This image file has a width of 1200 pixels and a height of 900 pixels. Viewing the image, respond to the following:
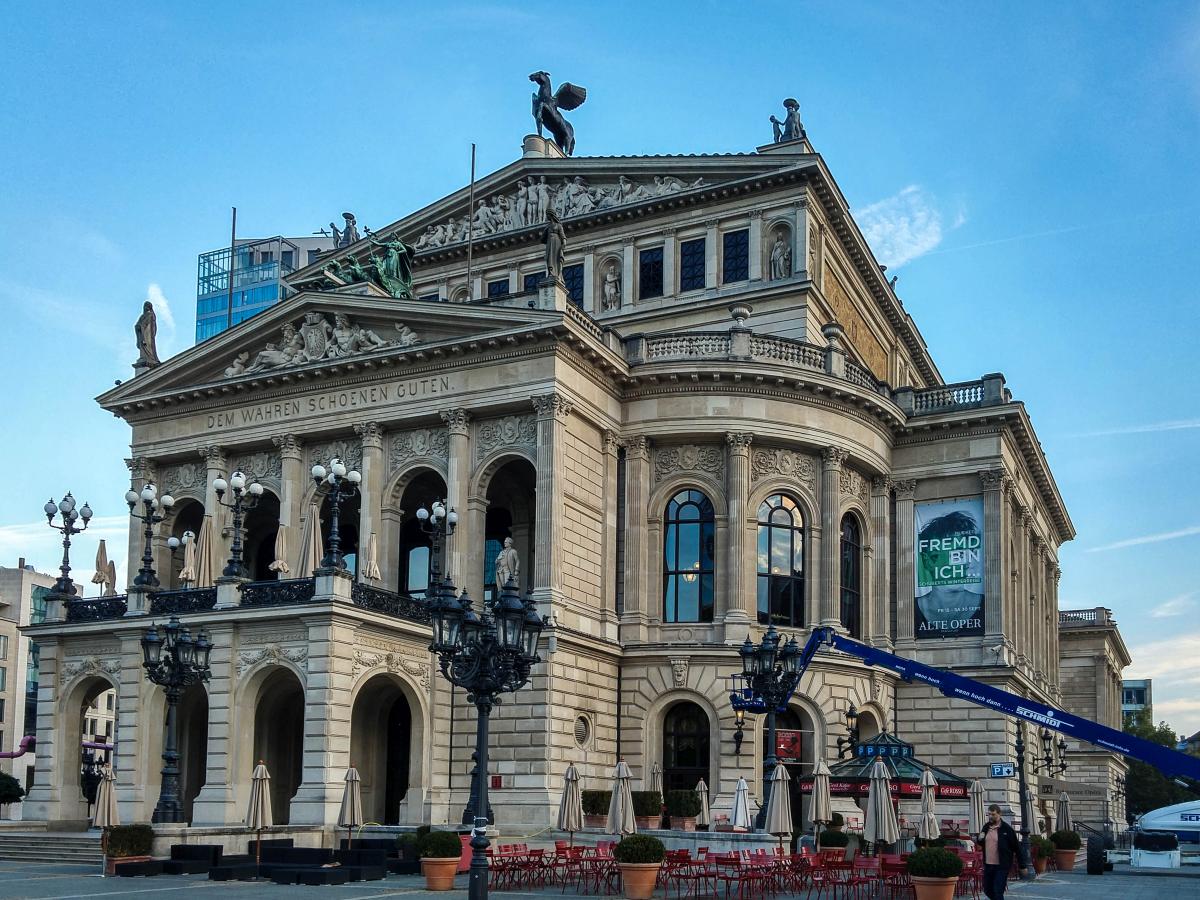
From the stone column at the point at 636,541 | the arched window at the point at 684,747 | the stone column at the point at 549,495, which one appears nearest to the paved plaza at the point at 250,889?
the arched window at the point at 684,747

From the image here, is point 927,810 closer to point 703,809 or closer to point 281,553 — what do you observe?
point 703,809

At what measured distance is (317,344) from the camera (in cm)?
4678

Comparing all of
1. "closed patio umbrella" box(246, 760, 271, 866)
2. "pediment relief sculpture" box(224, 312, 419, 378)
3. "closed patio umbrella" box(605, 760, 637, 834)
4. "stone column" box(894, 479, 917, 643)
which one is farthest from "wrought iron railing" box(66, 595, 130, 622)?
"stone column" box(894, 479, 917, 643)

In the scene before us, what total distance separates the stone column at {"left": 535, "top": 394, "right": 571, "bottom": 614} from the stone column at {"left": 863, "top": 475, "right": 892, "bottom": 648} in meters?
13.8

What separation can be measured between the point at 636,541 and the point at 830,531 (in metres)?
6.63

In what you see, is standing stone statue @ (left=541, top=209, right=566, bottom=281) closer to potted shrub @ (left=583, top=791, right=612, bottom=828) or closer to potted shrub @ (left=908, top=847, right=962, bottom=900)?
potted shrub @ (left=583, top=791, right=612, bottom=828)

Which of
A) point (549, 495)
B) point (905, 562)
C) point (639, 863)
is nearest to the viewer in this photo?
point (639, 863)

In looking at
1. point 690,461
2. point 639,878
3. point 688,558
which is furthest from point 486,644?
point 690,461

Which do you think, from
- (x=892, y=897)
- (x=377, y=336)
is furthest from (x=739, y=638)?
(x=892, y=897)

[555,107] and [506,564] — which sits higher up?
[555,107]

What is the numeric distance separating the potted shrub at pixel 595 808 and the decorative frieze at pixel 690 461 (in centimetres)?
1075

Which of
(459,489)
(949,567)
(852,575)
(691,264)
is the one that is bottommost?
(852,575)

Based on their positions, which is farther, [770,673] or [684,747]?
[684,747]

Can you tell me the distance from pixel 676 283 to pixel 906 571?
13.9 meters
